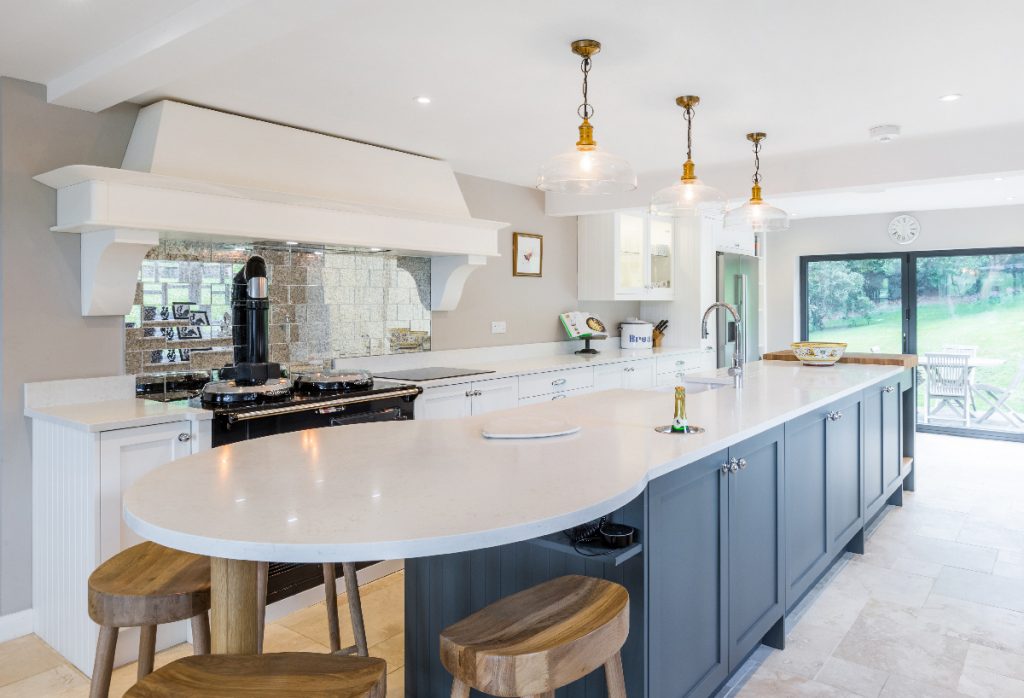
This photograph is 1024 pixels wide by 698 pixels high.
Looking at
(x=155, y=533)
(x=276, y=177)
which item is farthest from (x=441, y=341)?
(x=155, y=533)

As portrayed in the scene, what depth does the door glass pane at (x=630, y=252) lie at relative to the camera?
584 centimetres

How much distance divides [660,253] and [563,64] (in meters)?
3.73

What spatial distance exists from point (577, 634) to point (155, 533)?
0.79 m

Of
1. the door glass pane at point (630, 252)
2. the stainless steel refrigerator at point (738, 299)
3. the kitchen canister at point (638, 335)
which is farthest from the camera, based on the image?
the stainless steel refrigerator at point (738, 299)

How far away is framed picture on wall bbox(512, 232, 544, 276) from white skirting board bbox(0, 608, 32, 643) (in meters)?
Result: 3.58

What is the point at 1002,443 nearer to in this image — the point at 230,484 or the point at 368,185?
the point at 368,185

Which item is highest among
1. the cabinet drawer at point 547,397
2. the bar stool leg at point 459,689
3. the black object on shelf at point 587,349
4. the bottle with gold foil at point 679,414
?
the black object on shelf at point 587,349

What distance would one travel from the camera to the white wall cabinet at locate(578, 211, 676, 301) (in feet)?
18.9

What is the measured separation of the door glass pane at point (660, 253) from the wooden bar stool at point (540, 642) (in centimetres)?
491

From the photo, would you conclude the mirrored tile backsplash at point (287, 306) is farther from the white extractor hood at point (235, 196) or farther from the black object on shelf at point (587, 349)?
the black object on shelf at point (587, 349)

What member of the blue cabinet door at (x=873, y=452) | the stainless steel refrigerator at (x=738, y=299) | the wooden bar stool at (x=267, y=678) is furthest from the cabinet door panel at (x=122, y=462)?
the stainless steel refrigerator at (x=738, y=299)

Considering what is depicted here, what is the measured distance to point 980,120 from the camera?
3.64 metres

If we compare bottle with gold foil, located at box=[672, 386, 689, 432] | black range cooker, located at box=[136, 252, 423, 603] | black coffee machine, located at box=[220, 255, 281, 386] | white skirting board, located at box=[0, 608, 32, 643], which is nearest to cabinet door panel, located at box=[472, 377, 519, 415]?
black range cooker, located at box=[136, 252, 423, 603]

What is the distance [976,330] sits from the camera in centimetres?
692
